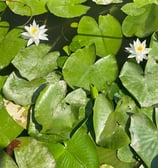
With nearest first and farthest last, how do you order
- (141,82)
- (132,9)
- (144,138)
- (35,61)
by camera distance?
1. (144,138)
2. (141,82)
3. (35,61)
4. (132,9)

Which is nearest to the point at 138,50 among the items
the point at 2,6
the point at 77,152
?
the point at 77,152

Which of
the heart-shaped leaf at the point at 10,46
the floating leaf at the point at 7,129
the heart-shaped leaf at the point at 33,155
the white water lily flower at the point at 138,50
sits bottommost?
the heart-shaped leaf at the point at 33,155

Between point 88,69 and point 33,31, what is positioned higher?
point 33,31

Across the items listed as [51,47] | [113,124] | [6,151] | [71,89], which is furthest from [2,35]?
[113,124]

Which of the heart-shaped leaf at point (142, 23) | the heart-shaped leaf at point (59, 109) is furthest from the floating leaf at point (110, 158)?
the heart-shaped leaf at point (142, 23)

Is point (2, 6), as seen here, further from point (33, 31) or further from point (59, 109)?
point (59, 109)

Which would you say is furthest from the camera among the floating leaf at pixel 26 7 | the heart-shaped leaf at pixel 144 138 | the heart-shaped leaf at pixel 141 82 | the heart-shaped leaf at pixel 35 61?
the floating leaf at pixel 26 7

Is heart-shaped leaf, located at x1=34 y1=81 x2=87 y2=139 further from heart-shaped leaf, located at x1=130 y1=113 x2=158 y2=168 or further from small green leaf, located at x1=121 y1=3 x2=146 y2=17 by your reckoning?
small green leaf, located at x1=121 y1=3 x2=146 y2=17

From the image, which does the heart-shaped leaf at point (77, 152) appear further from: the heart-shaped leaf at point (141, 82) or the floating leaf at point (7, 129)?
the heart-shaped leaf at point (141, 82)
